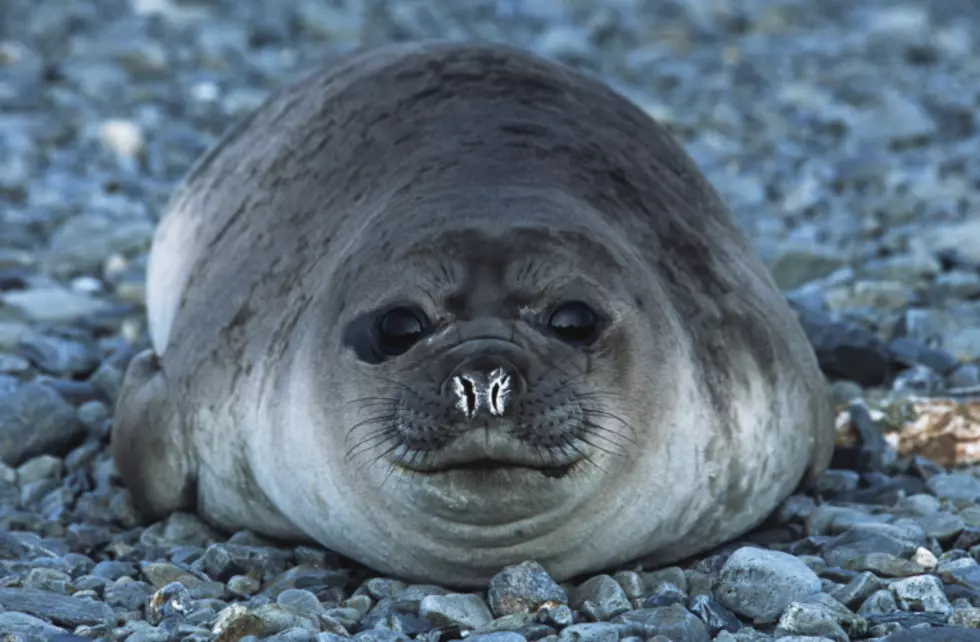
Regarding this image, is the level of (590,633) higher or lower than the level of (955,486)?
lower

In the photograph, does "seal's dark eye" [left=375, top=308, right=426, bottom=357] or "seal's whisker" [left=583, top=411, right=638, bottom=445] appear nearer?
"seal's whisker" [left=583, top=411, right=638, bottom=445]

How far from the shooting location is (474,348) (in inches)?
151

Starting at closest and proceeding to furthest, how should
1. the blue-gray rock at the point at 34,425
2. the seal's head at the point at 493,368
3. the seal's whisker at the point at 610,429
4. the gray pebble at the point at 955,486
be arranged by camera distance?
the seal's head at the point at 493,368
the seal's whisker at the point at 610,429
the gray pebble at the point at 955,486
the blue-gray rock at the point at 34,425

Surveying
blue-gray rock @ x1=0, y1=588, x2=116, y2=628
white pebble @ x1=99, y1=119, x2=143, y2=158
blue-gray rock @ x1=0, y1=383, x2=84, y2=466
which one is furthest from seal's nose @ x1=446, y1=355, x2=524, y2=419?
white pebble @ x1=99, y1=119, x2=143, y2=158

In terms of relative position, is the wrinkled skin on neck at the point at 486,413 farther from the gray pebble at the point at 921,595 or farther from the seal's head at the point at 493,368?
the gray pebble at the point at 921,595

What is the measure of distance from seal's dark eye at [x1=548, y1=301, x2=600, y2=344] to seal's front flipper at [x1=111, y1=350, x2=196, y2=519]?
1385mm

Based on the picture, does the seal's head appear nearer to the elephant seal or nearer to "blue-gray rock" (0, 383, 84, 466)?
the elephant seal

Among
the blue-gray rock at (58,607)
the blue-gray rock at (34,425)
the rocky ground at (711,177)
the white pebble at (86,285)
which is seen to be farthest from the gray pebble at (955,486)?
the white pebble at (86,285)

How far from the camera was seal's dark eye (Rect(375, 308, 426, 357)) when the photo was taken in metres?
4.02

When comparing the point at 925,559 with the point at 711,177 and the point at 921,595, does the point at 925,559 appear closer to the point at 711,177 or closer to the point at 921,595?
the point at 921,595

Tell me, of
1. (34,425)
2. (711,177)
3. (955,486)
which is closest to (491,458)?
(955,486)

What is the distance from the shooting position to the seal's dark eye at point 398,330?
13.2 feet

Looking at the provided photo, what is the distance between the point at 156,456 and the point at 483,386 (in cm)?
158

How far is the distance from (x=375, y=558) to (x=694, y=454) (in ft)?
2.71
